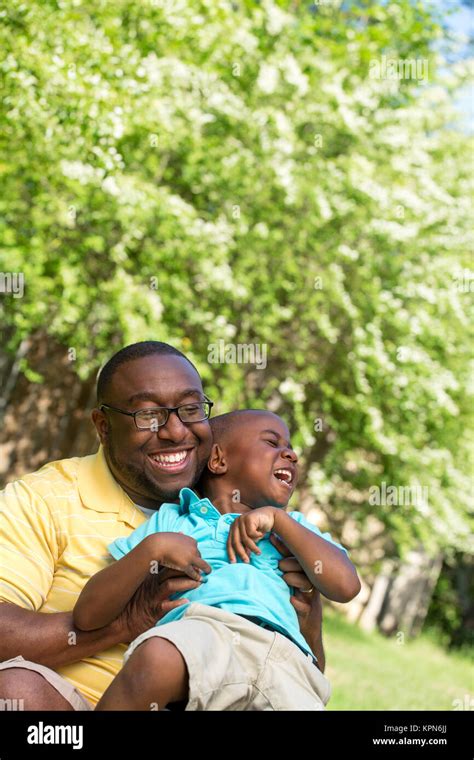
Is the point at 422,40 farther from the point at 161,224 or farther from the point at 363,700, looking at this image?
the point at 363,700

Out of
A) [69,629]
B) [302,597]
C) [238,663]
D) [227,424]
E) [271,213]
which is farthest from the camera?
[271,213]

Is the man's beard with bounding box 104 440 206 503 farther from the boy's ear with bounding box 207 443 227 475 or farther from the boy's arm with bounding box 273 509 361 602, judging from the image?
the boy's arm with bounding box 273 509 361 602

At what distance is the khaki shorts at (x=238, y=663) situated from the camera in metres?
2.19

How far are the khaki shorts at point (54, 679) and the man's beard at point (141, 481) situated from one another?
547mm

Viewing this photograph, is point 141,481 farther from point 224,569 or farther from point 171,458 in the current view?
point 224,569


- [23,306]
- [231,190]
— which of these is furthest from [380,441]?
[23,306]

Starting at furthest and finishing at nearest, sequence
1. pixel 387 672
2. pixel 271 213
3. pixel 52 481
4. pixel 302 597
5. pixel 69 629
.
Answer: pixel 387 672, pixel 271 213, pixel 52 481, pixel 302 597, pixel 69 629

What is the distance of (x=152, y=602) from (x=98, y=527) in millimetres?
290

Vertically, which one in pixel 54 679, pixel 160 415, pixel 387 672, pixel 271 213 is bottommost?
pixel 387 672

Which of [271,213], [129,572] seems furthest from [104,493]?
[271,213]

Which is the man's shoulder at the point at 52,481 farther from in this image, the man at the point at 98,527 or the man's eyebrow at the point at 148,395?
the man's eyebrow at the point at 148,395

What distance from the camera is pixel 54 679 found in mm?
2342

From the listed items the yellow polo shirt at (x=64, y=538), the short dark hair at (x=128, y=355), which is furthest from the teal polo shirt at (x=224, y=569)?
the short dark hair at (x=128, y=355)
